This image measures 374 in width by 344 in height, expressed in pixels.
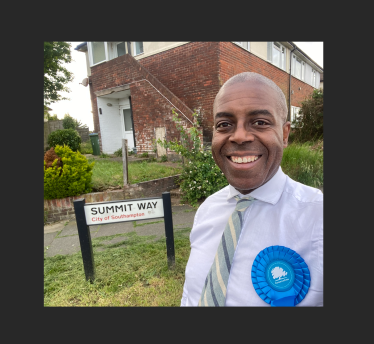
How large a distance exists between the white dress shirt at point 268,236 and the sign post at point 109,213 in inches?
51.6

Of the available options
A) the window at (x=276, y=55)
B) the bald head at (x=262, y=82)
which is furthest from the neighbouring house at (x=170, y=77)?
the bald head at (x=262, y=82)

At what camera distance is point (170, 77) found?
7953mm

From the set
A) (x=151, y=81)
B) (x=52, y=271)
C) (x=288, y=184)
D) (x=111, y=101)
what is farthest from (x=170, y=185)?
(x=111, y=101)

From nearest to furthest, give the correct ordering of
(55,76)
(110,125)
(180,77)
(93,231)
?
(55,76) → (93,231) → (180,77) → (110,125)

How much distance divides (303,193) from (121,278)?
89.3 inches

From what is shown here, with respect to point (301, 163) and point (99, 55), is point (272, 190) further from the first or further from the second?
point (99, 55)

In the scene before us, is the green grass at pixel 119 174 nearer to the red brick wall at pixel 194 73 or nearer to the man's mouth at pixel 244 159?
the red brick wall at pixel 194 73

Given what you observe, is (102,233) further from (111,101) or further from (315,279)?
(111,101)

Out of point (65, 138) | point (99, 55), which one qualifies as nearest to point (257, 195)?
point (65, 138)

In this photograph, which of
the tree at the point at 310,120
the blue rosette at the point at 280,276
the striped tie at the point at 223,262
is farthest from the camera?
the tree at the point at 310,120

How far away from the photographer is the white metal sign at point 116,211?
92.6 inches

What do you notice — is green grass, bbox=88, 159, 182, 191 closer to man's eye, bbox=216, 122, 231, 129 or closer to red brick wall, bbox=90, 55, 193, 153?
red brick wall, bbox=90, 55, 193, 153

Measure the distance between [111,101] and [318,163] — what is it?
8.57 metres

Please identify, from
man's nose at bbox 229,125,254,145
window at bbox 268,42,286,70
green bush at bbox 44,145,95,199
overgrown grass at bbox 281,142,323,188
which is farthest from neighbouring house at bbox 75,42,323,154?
man's nose at bbox 229,125,254,145
